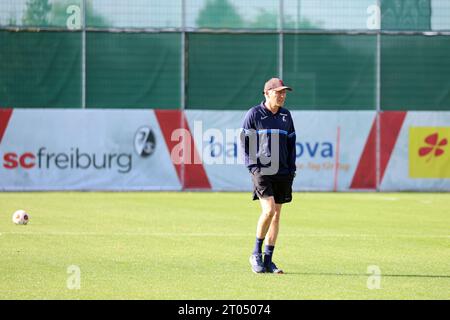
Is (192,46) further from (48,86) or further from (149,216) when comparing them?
(149,216)

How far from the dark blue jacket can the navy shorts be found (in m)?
0.09

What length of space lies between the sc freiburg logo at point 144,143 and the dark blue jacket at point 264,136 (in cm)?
1755

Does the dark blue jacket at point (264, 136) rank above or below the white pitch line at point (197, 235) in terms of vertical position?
above

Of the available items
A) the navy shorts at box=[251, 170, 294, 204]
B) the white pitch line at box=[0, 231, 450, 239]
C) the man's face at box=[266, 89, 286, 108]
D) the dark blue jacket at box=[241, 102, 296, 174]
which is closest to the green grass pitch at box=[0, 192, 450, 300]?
the white pitch line at box=[0, 231, 450, 239]

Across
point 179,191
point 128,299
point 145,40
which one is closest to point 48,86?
point 145,40

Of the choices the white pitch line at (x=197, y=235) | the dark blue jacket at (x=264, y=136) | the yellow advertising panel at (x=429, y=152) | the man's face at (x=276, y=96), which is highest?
the man's face at (x=276, y=96)

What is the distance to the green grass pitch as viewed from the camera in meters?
11.0

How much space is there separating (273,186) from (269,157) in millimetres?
374

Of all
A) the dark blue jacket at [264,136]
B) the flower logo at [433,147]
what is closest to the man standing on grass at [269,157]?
the dark blue jacket at [264,136]

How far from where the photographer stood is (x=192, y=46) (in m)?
32.0

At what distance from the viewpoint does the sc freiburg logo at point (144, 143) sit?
98.8 ft

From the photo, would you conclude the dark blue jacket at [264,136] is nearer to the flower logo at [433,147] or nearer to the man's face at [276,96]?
the man's face at [276,96]

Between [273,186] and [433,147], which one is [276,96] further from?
[433,147]
